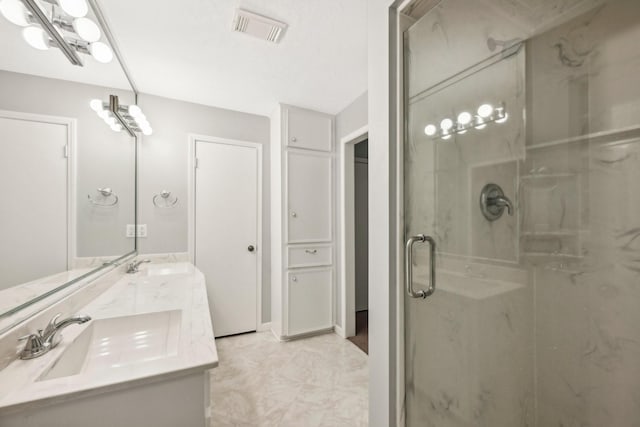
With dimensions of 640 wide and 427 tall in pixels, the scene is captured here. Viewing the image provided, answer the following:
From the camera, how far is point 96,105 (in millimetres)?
1439

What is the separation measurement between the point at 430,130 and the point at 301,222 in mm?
1779

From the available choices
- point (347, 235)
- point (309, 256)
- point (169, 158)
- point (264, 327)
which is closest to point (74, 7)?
point (169, 158)

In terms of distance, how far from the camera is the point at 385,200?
3.04ft

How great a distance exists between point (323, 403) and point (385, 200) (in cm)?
151

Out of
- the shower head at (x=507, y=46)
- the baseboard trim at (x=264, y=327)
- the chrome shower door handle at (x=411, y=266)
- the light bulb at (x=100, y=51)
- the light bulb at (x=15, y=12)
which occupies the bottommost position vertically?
the baseboard trim at (x=264, y=327)

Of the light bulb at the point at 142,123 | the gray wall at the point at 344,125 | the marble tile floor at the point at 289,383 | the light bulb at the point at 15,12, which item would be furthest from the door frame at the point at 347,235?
the light bulb at the point at 15,12

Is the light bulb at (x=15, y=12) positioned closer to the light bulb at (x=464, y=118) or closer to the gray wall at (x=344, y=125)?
the light bulb at (x=464, y=118)

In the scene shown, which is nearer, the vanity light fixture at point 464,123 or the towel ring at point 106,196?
the vanity light fixture at point 464,123

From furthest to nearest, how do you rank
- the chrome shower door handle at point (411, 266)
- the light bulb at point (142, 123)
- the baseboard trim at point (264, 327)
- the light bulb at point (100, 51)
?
the baseboard trim at point (264, 327) → the light bulb at point (142, 123) → the light bulb at point (100, 51) → the chrome shower door handle at point (411, 266)

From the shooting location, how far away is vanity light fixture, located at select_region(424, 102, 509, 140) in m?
0.93

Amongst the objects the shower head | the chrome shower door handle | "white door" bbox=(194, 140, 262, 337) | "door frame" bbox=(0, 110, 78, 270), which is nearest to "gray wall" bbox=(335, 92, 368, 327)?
"white door" bbox=(194, 140, 262, 337)

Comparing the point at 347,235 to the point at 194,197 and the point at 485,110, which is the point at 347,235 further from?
the point at 485,110

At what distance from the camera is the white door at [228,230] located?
2465mm

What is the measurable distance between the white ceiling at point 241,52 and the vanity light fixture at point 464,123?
0.92 meters
